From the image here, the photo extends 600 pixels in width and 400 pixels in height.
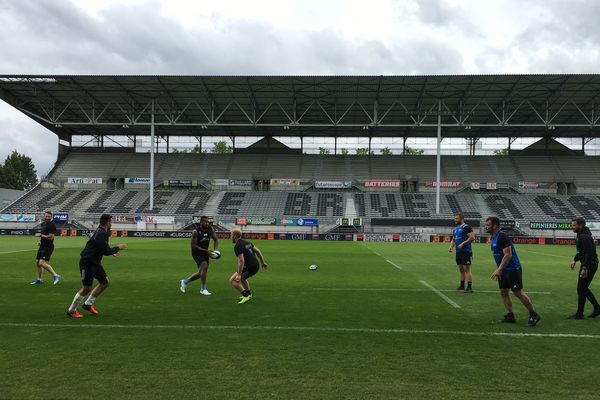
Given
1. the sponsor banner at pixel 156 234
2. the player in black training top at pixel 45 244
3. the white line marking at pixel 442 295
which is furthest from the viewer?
the sponsor banner at pixel 156 234

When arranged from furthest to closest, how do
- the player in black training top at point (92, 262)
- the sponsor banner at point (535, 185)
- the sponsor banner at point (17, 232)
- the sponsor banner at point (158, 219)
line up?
1. the sponsor banner at point (535, 185)
2. the sponsor banner at point (158, 219)
3. the sponsor banner at point (17, 232)
4. the player in black training top at point (92, 262)

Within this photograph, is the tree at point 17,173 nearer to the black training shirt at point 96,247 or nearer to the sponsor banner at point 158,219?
the sponsor banner at point 158,219

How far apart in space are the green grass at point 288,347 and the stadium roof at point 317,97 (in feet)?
118

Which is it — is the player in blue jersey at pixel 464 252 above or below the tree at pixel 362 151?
below

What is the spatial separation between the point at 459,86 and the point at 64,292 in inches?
1657

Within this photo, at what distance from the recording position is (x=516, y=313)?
926 centimetres

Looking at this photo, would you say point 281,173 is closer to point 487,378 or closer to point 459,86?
point 459,86

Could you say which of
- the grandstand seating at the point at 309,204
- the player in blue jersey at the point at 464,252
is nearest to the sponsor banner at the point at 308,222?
the grandstand seating at the point at 309,204

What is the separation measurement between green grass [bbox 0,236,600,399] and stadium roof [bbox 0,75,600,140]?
118 feet

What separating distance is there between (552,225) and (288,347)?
48073 millimetres

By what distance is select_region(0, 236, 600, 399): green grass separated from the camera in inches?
197

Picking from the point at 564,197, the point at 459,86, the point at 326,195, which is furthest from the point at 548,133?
the point at 326,195

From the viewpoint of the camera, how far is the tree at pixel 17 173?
302ft

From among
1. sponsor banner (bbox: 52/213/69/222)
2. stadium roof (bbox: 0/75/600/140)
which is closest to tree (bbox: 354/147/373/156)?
stadium roof (bbox: 0/75/600/140)
